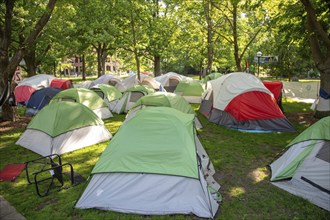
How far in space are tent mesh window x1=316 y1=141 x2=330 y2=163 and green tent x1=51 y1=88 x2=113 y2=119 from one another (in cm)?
1003

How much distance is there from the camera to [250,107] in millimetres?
11328

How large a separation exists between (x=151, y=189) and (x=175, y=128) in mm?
1558

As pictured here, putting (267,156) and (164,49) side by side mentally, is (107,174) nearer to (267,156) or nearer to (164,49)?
(267,156)

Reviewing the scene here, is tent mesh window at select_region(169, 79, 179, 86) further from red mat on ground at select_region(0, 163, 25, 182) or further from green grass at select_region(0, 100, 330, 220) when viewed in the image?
red mat on ground at select_region(0, 163, 25, 182)

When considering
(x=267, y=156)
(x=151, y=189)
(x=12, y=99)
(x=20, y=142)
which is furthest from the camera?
(x=12, y=99)

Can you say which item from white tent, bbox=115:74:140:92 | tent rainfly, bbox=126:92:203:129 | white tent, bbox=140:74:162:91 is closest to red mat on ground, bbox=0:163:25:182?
tent rainfly, bbox=126:92:203:129

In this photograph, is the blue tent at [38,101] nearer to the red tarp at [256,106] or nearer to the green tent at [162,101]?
the green tent at [162,101]

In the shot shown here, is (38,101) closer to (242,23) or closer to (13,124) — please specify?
(13,124)

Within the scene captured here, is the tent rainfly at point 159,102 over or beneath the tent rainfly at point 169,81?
beneath

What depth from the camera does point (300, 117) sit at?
1409 cm

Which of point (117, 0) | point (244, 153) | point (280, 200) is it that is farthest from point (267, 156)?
point (117, 0)

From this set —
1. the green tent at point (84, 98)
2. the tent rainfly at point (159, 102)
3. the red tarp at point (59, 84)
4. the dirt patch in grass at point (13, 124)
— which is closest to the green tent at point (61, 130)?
the tent rainfly at point (159, 102)

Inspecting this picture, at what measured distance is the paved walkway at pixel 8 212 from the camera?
5.41 m

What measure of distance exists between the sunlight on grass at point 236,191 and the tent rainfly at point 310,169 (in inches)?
34.8
